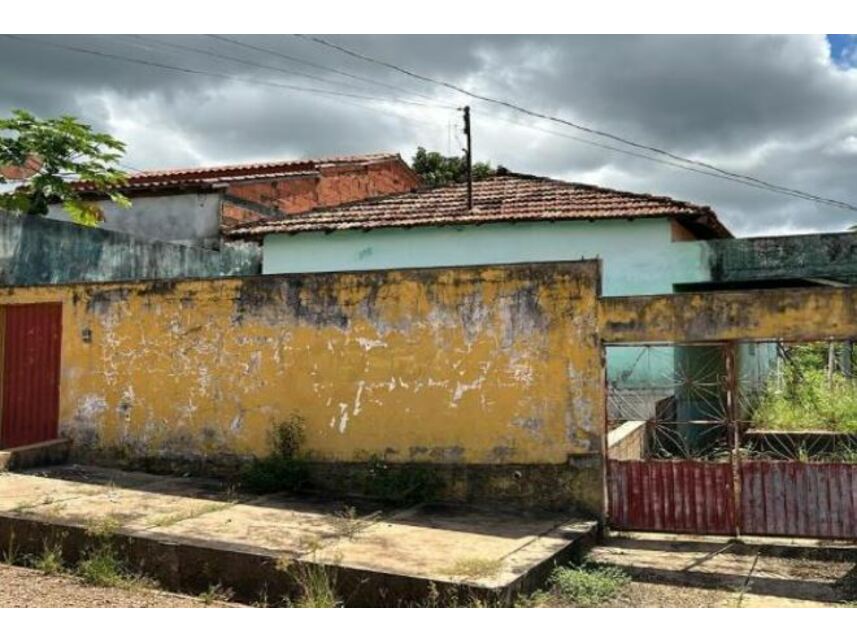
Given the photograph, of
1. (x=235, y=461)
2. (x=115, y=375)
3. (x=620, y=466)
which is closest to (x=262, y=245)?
(x=115, y=375)

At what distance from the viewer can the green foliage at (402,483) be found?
839 centimetres

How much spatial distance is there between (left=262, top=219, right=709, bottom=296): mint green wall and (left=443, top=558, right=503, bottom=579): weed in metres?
7.94

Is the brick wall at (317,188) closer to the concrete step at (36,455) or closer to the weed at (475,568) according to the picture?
the concrete step at (36,455)

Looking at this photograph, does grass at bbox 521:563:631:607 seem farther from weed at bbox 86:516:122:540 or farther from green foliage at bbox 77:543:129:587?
weed at bbox 86:516:122:540

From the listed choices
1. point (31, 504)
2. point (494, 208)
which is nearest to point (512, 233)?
point (494, 208)

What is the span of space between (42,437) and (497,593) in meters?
7.68

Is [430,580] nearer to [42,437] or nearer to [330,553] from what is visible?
[330,553]

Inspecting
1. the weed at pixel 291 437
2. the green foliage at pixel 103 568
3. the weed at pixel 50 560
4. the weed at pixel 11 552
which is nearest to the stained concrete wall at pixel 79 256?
the weed at pixel 291 437

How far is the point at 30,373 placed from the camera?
426 inches

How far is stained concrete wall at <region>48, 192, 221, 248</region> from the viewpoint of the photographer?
56.6ft

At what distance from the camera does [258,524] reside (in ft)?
24.1

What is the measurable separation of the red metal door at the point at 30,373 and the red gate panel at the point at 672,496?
7.25 metres

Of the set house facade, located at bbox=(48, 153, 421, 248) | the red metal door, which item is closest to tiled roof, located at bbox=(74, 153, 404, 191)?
house facade, located at bbox=(48, 153, 421, 248)

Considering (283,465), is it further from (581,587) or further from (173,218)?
(173,218)
